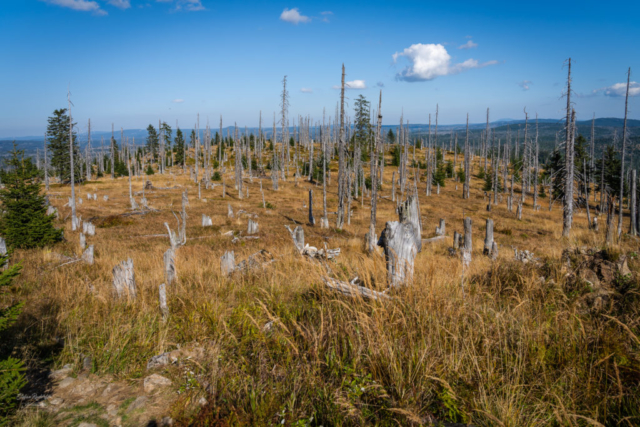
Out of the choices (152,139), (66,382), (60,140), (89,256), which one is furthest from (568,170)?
(152,139)

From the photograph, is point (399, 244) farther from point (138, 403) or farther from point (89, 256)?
point (89, 256)

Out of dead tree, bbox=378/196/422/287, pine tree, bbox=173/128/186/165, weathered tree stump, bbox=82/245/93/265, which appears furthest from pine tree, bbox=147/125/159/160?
dead tree, bbox=378/196/422/287

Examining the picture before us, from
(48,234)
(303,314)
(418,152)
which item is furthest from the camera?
(418,152)

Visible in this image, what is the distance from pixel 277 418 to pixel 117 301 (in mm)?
3474

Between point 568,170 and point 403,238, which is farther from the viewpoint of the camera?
point 568,170

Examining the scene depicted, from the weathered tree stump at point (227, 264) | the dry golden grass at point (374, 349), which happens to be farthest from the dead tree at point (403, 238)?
the weathered tree stump at point (227, 264)

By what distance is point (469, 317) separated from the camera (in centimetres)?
317

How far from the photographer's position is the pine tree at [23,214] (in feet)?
38.8

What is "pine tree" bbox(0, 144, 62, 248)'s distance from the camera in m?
11.8

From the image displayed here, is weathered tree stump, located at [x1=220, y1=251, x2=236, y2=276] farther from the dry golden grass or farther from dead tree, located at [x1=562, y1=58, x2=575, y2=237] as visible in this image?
dead tree, located at [x1=562, y1=58, x2=575, y2=237]

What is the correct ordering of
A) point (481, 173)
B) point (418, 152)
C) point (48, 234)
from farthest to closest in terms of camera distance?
point (418, 152), point (481, 173), point (48, 234)

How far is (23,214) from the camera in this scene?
40.0ft

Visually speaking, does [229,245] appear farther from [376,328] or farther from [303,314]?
[376,328]

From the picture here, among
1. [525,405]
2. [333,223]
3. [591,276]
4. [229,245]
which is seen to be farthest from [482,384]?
[333,223]
